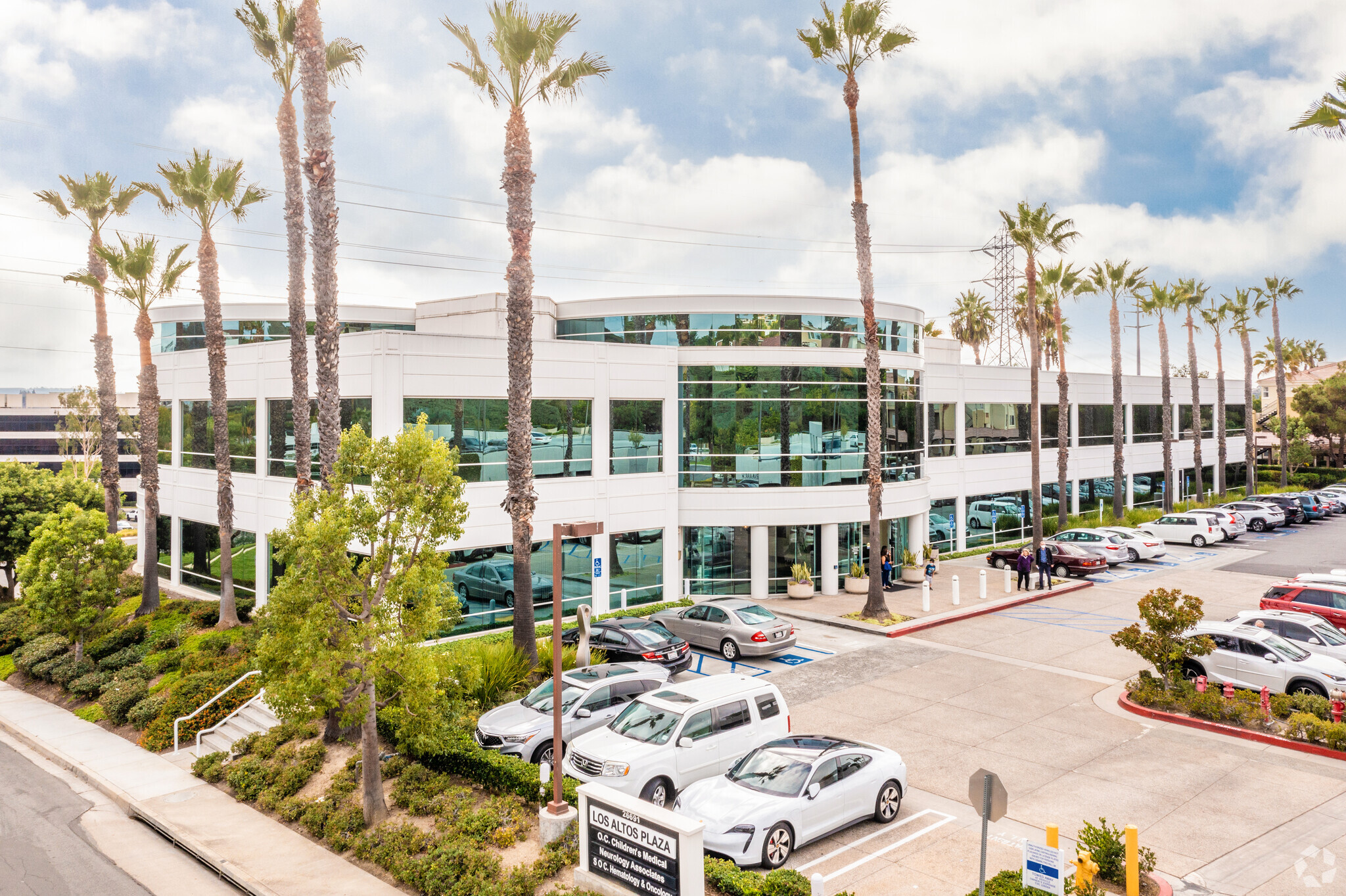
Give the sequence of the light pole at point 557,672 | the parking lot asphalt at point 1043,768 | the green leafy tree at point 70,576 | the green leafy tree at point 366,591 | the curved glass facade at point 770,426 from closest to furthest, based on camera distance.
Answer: the parking lot asphalt at point 1043,768, the light pole at point 557,672, the green leafy tree at point 366,591, the green leafy tree at point 70,576, the curved glass facade at point 770,426

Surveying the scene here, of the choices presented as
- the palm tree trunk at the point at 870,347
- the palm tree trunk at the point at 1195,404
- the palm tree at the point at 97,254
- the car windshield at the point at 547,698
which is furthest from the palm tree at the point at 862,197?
the palm tree trunk at the point at 1195,404

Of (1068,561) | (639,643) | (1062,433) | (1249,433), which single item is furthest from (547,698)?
(1249,433)

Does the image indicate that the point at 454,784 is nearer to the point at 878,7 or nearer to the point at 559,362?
the point at 559,362

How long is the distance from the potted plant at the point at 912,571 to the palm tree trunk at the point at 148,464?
27.7 m

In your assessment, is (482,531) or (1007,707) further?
(482,531)

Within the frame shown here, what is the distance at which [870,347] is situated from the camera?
26.7 metres

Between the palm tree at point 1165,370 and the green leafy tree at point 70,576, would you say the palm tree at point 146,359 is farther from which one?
the palm tree at point 1165,370

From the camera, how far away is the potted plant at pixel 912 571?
32250mm

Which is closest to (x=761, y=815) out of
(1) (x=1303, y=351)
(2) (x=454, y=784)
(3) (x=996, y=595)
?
(2) (x=454, y=784)

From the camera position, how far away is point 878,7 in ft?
81.7

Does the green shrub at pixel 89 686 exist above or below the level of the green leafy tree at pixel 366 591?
below

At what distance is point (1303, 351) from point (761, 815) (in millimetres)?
114911

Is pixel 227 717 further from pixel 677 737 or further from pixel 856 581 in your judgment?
pixel 856 581

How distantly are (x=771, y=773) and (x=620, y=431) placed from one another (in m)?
16.7
